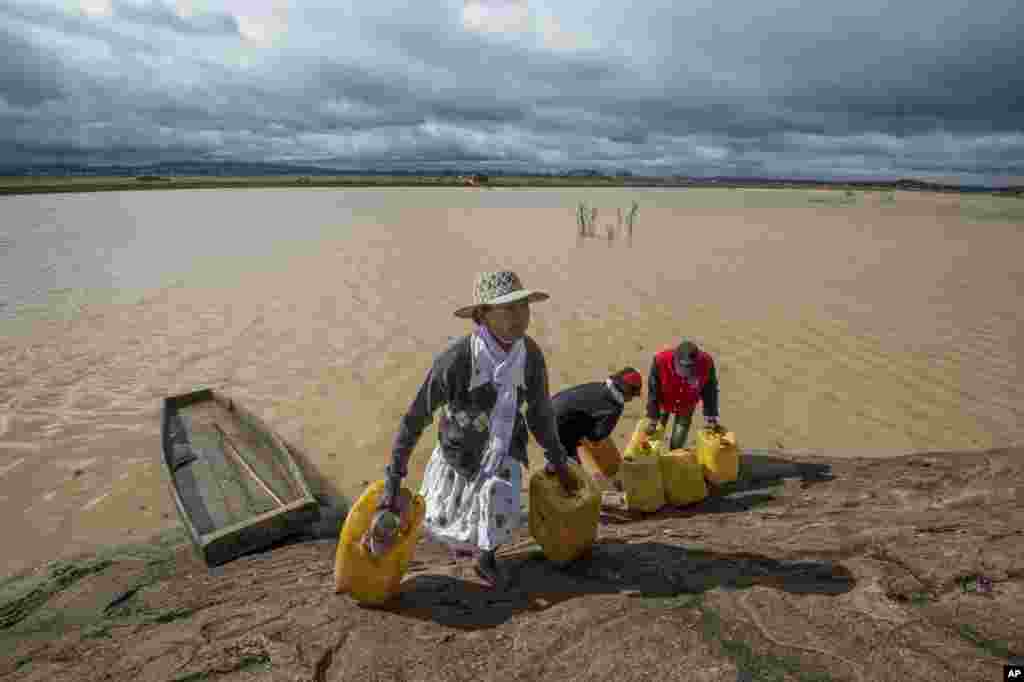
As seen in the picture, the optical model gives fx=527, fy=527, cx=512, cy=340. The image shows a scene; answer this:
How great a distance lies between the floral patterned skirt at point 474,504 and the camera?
3031 mm

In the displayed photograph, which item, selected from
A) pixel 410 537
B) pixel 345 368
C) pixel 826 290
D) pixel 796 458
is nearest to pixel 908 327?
pixel 826 290

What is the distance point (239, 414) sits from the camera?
694 centimetres

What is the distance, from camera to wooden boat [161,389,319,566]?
4.48 metres

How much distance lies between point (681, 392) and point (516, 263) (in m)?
13.8

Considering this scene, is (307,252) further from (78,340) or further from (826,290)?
(826,290)

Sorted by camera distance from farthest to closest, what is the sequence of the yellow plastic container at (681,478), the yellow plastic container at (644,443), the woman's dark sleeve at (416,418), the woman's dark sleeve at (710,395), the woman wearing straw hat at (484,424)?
the woman's dark sleeve at (710,395)
the yellow plastic container at (644,443)
the yellow plastic container at (681,478)
the woman's dark sleeve at (416,418)
the woman wearing straw hat at (484,424)

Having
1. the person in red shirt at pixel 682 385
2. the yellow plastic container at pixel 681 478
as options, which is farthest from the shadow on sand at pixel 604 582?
the person in red shirt at pixel 682 385

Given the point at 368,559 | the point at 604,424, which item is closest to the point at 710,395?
the point at 604,424

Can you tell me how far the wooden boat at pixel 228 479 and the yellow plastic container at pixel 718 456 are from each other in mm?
3777

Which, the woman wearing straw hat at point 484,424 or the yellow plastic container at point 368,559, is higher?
the woman wearing straw hat at point 484,424

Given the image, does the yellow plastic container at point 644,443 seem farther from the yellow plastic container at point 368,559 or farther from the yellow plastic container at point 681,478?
the yellow plastic container at point 368,559

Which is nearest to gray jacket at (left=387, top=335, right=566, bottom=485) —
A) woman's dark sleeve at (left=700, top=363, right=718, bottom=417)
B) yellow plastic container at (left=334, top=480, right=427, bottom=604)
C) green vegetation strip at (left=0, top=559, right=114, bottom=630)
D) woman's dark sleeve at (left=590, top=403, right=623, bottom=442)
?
yellow plastic container at (left=334, top=480, right=427, bottom=604)

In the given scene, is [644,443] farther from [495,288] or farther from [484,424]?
[495,288]

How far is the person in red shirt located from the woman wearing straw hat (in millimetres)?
2382
